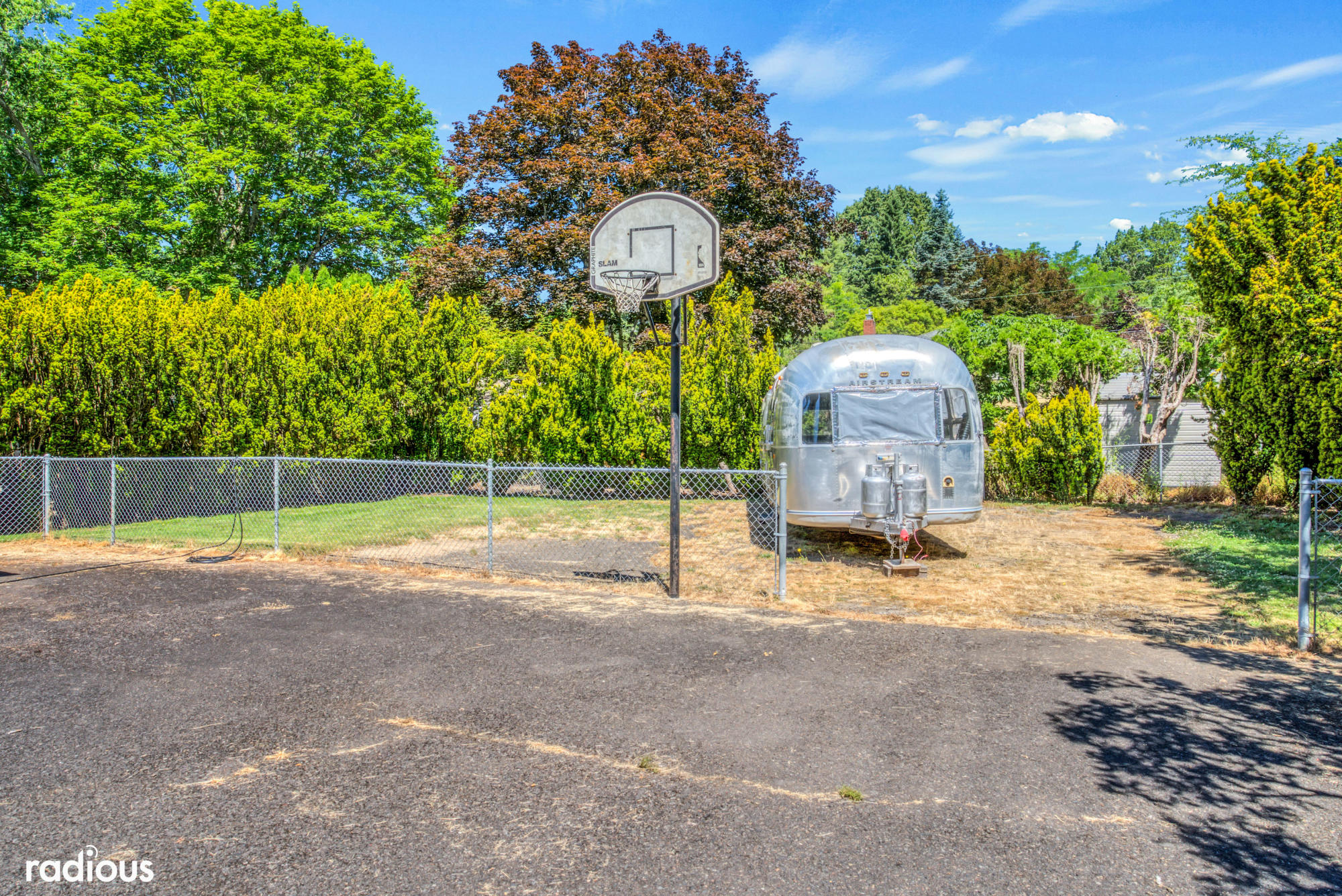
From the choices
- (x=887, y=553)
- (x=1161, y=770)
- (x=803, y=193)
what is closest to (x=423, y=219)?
(x=803, y=193)

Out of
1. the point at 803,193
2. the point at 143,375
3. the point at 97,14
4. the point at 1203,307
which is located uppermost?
the point at 97,14

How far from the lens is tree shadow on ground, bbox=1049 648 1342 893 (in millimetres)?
3092

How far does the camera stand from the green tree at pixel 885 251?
5797 cm

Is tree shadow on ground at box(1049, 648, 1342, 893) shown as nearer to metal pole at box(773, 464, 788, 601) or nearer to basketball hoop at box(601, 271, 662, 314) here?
metal pole at box(773, 464, 788, 601)

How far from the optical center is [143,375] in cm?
1300

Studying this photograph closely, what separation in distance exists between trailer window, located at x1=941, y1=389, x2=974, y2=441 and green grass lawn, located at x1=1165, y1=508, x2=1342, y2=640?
3022 mm

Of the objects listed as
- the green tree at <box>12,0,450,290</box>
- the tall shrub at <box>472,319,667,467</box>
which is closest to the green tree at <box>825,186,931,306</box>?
the green tree at <box>12,0,450,290</box>

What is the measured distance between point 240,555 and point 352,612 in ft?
12.2

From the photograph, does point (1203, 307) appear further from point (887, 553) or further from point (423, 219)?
point (423, 219)

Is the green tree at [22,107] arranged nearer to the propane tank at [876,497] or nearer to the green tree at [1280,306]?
the propane tank at [876,497]

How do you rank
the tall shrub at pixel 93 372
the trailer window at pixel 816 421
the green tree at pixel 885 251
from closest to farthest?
1. the trailer window at pixel 816 421
2. the tall shrub at pixel 93 372
3. the green tree at pixel 885 251

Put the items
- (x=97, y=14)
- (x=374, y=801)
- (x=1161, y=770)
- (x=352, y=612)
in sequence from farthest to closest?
(x=97, y=14)
(x=352, y=612)
(x=1161, y=770)
(x=374, y=801)

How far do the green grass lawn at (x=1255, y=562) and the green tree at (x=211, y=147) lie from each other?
24.6 meters

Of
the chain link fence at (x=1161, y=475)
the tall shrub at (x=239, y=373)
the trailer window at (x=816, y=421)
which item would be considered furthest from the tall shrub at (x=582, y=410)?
the chain link fence at (x=1161, y=475)
